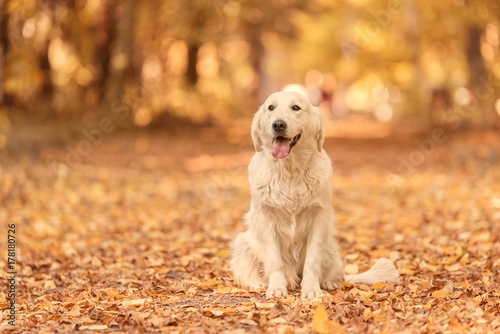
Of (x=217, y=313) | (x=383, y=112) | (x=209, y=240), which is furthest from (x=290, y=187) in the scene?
(x=383, y=112)

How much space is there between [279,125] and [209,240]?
356 cm

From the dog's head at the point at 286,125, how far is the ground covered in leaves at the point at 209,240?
1183 mm

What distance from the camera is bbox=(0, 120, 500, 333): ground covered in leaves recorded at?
4246mm

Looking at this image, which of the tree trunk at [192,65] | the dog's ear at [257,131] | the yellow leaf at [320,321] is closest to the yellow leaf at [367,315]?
the yellow leaf at [320,321]

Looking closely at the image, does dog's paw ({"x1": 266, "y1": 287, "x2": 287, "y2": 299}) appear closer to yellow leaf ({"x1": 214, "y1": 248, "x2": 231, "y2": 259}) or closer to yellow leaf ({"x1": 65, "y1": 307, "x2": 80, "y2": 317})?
yellow leaf ({"x1": 65, "y1": 307, "x2": 80, "y2": 317})

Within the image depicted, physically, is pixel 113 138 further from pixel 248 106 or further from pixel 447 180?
pixel 248 106

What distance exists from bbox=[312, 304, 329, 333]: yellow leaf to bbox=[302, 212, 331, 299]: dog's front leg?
2.48ft

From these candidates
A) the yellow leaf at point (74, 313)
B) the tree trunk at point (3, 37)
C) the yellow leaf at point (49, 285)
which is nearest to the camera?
the yellow leaf at point (74, 313)

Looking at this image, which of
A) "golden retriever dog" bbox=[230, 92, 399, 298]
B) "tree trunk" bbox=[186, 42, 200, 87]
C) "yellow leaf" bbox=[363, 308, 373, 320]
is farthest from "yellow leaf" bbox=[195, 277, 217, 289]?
"tree trunk" bbox=[186, 42, 200, 87]

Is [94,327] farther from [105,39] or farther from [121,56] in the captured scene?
[105,39]

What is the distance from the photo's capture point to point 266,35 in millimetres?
27484

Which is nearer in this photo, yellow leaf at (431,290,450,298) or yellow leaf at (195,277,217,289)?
yellow leaf at (431,290,450,298)

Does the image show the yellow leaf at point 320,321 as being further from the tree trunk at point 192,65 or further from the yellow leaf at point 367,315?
the tree trunk at point 192,65

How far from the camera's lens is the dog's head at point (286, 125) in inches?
183
